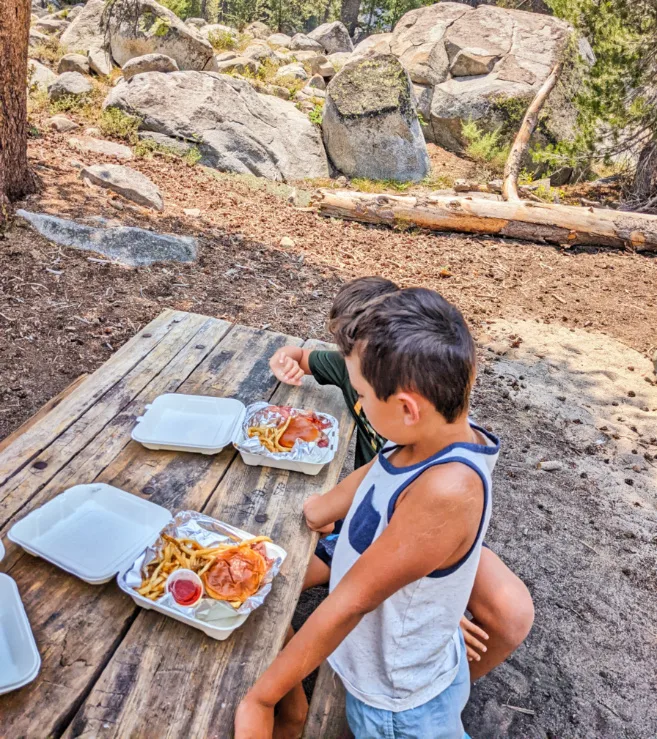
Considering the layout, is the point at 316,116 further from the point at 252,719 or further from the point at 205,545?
the point at 252,719

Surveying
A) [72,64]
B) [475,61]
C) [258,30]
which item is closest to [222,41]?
[72,64]

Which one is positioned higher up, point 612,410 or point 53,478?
point 53,478

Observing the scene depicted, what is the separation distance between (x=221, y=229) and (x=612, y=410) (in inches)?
158

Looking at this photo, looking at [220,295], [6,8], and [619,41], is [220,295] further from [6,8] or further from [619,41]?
[619,41]

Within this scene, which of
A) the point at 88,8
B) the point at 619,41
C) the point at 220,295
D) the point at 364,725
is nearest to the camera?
the point at 364,725

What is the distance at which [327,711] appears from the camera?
159 centimetres

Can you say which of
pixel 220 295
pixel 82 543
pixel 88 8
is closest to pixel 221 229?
pixel 220 295

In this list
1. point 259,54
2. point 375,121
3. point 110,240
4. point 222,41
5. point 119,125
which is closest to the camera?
point 110,240

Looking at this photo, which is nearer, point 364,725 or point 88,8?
point 364,725

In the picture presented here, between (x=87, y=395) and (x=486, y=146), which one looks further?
(x=486, y=146)

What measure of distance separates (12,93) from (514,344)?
15.1ft

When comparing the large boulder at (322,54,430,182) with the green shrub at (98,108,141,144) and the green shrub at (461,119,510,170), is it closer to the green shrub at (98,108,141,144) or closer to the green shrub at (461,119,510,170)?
the green shrub at (461,119,510,170)

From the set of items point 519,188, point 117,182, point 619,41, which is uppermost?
point 619,41

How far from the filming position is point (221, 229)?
236 inches
